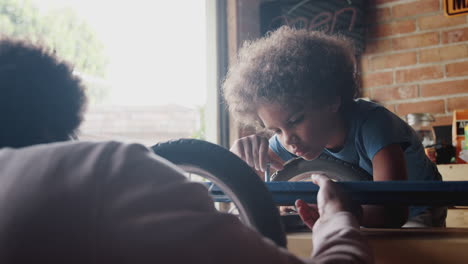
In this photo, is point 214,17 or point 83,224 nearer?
point 83,224

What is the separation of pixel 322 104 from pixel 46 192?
1.08m

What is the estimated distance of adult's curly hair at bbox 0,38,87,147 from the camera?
20.1 inches

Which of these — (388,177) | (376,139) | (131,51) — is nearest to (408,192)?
(388,177)

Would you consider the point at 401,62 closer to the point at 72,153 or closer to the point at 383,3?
the point at 383,3

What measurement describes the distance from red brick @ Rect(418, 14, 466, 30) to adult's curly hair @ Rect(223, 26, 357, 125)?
1.52m

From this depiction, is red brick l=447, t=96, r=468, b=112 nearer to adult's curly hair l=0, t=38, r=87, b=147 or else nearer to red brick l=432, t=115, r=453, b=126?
red brick l=432, t=115, r=453, b=126

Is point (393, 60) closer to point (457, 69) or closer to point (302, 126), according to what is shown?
point (457, 69)

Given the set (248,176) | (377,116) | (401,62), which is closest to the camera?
(248,176)

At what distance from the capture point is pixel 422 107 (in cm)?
280

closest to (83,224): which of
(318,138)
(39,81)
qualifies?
(39,81)

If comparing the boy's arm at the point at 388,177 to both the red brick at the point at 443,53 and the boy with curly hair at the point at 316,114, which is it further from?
the red brick at the point at 443,53

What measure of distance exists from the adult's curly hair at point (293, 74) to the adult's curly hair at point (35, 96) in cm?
84

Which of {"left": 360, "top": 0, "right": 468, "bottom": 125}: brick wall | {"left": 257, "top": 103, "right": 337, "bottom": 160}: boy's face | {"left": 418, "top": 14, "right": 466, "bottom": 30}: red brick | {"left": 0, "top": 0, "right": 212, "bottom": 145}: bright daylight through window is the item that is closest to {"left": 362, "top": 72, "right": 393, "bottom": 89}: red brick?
{"left": 360, "top": 0, "right": 468, "bottom": 125}: brick wall

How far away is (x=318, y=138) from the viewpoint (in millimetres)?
1337
